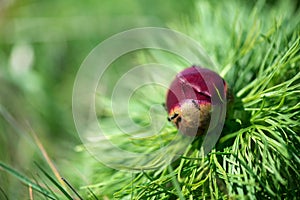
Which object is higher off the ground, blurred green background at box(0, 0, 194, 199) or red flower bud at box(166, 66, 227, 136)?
blurred green background at box(0, 0, 194, 199)

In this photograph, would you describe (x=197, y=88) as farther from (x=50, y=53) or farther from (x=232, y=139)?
(x=50, y=53)

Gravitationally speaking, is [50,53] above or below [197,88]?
above

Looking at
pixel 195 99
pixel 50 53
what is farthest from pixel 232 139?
pixel 50 53

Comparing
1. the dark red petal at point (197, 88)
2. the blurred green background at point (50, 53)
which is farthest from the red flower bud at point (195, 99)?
the blurred green background at point (50, 53)

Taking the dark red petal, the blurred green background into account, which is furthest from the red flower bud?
the blurred green background

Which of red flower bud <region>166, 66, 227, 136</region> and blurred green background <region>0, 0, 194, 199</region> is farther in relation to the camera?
blurred green background <region>0, 0, 194, 199</region>

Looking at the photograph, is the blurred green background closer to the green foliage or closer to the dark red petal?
the green foliage

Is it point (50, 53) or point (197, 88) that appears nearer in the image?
point (197, 88)
